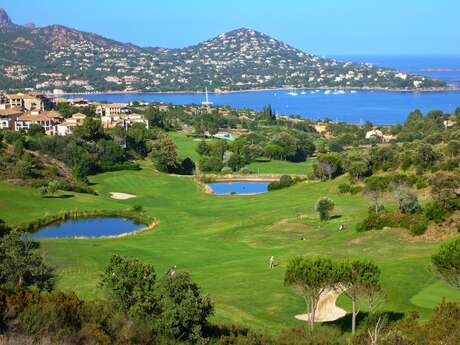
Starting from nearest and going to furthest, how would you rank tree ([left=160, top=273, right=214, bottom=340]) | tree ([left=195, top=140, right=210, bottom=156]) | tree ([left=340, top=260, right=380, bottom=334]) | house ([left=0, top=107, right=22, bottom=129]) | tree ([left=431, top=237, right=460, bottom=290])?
tree ([left=160, top=273, right=214, bottom=340]) → tree ([left=340, top=260, right=380, bottom=334]) → tree ([left=431, top=237, right=460, bottom=290]) → tree ([left=195, top=140, right=210, bottom=156]) → house ([left=0, top=107, right=22, bottom=129])

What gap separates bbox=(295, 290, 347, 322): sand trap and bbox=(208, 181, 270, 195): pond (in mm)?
35634

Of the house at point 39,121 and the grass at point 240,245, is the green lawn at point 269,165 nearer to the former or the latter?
the house at point 39,121

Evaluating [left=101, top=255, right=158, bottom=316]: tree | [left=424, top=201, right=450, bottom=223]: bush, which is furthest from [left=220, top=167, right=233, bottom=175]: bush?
[left=101, top=255, right=158, bottom=316]: tree

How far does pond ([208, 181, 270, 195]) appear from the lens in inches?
2346

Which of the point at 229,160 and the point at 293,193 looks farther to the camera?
the point at 229,160

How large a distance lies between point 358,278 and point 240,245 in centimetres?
1673

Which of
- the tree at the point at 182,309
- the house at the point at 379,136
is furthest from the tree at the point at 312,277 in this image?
the house at the point at 379,136

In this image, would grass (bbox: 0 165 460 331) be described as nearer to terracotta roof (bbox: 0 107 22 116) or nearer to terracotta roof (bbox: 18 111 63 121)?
terracotta roof (bbox: 18 111 63 121)

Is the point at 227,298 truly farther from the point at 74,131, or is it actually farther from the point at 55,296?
the point at 74,131

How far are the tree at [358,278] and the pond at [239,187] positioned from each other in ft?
128

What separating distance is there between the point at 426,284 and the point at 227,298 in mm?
6559

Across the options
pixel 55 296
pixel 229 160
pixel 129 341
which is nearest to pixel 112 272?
pixel 55 296

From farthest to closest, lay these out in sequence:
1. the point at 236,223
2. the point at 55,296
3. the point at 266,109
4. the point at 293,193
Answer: the point at 266,109 → the point at 293,193 → the point at 236,223 → the point at 55,296

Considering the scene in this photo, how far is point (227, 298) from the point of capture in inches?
926
